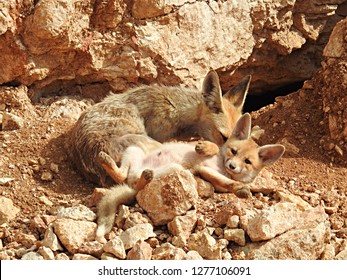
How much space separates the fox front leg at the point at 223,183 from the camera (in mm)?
5578

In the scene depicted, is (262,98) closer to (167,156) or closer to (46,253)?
(167,156)

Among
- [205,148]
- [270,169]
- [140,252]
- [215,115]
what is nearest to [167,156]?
[205,148]

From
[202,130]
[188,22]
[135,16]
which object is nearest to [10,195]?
[202,130]

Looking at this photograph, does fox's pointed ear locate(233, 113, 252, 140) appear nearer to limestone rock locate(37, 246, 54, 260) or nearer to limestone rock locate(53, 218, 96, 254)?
limestone rock locate(53, 218, 96, 254)

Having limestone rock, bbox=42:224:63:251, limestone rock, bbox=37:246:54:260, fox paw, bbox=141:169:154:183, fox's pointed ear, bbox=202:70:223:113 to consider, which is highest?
fox's pointed ear, bbox=202:70:223:113

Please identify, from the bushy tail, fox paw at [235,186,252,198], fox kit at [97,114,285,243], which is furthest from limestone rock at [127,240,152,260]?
fox paw at [235,186,252,198]

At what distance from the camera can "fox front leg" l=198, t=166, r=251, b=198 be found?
5.58 meters

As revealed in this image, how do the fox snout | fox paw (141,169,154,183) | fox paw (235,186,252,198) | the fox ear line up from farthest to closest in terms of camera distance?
1. the fox ear
2. the fox snout
3. fox paw (235,186,252,198)
4. fox paw (141,169,154,183)

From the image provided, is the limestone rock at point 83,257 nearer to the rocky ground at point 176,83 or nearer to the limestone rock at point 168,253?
the rocky ground at point 176,83

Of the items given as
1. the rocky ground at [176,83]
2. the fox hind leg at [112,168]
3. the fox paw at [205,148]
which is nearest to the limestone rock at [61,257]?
the rocky ground at [176,83]

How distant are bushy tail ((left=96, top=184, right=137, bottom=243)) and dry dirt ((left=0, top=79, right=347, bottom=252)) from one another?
325mm

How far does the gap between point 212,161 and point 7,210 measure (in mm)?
1885

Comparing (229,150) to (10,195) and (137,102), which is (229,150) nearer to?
(137,102)

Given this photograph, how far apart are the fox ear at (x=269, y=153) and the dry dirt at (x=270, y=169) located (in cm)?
29
